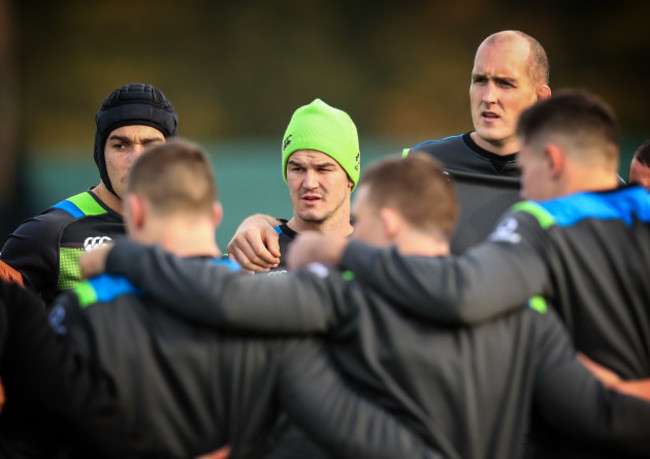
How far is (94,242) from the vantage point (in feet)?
13.5

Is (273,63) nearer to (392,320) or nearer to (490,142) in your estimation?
(490,142)

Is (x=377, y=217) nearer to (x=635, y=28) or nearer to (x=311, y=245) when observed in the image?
(x=311, y=245)

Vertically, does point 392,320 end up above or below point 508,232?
below

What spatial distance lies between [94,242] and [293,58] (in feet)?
22.7

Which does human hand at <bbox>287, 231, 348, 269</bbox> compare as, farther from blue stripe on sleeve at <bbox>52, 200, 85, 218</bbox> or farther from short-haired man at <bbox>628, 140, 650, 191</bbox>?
short-haired man at <bbox>628, 140, 650, 191</bbox>

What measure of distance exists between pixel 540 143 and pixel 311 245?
0.77 m

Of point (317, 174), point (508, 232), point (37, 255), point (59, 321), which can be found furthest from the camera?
point (317, 174)

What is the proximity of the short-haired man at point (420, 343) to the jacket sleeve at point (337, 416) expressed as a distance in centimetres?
2

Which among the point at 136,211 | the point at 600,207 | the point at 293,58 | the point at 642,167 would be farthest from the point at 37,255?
the point at 293,58

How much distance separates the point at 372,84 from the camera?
1071 centimetres

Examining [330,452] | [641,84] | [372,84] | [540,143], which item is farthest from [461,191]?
[641,84]

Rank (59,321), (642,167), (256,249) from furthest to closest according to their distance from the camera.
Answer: (642,167)
(256,249)
(59,321)

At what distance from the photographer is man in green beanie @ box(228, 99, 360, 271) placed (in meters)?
4.32

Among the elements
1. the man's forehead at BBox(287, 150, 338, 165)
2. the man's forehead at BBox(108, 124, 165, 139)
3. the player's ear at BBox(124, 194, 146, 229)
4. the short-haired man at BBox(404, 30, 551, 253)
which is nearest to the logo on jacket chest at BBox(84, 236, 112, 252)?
the man's forehead at BBox(108, 124, 165, 139)
